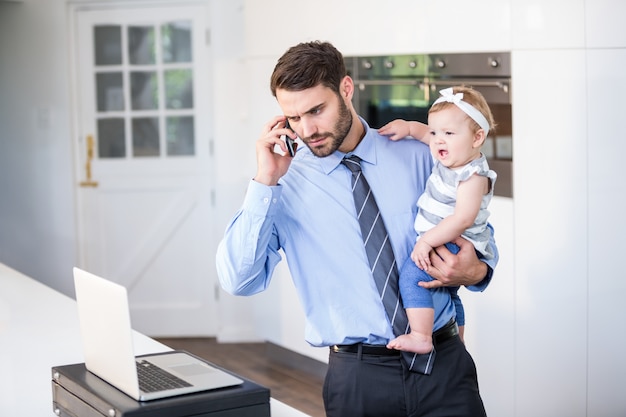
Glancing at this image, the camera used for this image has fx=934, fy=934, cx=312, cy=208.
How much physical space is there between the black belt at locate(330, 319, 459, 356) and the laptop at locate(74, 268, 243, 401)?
0.42 metres

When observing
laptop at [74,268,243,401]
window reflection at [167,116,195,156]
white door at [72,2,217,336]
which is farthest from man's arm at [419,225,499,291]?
window reflection at [167,116,195,156]

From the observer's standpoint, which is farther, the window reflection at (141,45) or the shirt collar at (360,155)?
the window reflection at (141,45)

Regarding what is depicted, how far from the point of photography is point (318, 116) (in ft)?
6.98

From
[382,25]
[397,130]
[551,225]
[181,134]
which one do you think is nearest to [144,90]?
[181,134]

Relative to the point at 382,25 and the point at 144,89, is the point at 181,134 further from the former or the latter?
the point at 382,25

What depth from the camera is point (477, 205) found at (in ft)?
7.19

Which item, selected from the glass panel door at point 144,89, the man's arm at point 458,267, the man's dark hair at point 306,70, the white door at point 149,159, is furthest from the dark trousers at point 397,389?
the glass panel door at point 144,89

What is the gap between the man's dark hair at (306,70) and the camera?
6.88ft

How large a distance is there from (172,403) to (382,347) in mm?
667

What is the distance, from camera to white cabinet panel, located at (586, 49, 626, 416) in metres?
3.48

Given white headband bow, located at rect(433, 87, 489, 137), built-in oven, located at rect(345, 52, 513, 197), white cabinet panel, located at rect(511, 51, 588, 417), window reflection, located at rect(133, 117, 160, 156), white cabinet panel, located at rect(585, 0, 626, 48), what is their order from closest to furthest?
white headband bow, located at rect(433, 87, 489, 137) < white cabinet panel, located at rect(585, 0, 626, 48) < white cabinet panel, located at rect(511, 51, 588, 417) < built-in oven, located at rect(345, 52, 513, 197) < window reflection, located at rect(133, 117, 160, 156)

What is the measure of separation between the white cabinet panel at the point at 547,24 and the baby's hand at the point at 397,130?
147 centimetres

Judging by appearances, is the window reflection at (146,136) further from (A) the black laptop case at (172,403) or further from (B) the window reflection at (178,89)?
(A) the black laptop case at (172,403)

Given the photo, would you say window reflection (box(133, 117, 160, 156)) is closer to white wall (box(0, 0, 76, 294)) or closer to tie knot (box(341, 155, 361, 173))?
white wall (box(0, 0, 76, 294))
